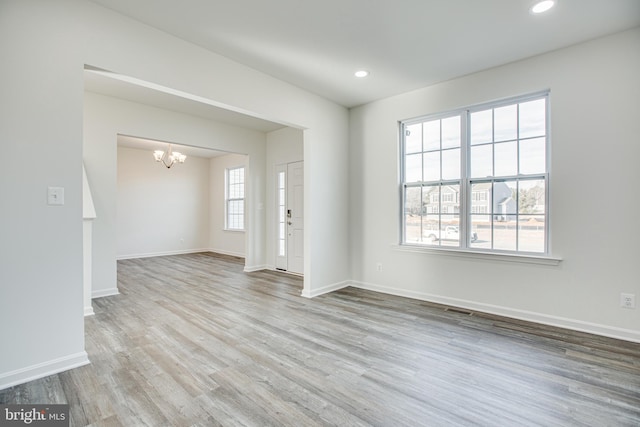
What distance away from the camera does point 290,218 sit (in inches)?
236

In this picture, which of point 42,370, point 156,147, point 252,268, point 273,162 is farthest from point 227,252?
point 42,370

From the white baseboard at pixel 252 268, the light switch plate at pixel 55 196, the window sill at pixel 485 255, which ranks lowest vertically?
the white baseboard at pixel 252 268

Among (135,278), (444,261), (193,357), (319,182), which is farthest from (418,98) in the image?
(135,278)

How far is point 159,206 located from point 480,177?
762 cm

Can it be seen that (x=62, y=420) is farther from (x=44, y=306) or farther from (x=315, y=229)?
(x=315, y=229)

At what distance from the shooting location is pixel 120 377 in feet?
7.16

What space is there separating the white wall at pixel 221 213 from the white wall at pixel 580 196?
563 centimetres

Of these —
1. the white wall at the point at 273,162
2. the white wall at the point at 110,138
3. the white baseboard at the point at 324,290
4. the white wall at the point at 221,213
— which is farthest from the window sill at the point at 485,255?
the white wall at the point at 221,213

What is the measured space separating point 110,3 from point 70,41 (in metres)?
0.44

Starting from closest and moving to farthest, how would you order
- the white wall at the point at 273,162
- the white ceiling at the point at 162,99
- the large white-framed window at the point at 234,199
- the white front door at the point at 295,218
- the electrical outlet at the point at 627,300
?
the electrical outlet at the point at 627,300 → the white ceiling at the point at 162,99 → the white front door at the point at 295,218 → the white wall at the point at 273,162 → the large white-framed window at the point at 234,199

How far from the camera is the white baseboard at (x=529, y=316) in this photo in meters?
2.82

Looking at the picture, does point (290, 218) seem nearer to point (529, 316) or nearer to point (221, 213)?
point (221, 213)

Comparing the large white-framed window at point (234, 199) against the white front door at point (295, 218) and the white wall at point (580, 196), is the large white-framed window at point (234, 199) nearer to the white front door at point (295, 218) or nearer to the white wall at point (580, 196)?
the white front door at point (295, 218)

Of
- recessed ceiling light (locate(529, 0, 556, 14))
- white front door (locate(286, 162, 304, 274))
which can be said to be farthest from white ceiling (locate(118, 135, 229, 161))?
recessed ceiling light (locate(529, 0, 556, 14))
